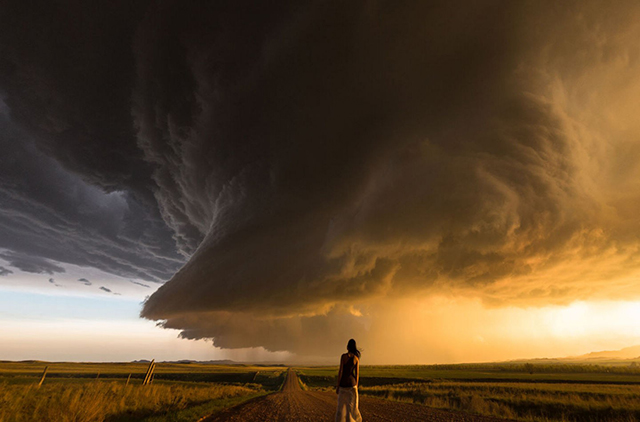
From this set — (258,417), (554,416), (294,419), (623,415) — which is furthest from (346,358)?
(623,415)

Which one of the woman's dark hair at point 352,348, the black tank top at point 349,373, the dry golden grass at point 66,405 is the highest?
the woman's dark hair at point 352,348

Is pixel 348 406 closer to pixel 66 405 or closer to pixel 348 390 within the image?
pixel 348 390

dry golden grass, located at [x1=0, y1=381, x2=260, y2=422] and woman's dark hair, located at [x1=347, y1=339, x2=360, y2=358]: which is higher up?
woman's dark hair, located at [x1=347, y1=339, x2=360, y2=358]

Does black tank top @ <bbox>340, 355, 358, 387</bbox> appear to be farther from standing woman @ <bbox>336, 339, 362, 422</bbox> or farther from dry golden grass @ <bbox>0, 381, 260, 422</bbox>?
dry golden grass @ <bbox>0, 381, 260, 422</bbox>

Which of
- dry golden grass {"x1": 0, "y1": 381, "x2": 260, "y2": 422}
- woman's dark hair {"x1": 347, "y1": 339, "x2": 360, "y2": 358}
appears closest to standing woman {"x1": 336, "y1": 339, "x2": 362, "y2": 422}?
woman's dark hair {"x1": 347, "y1": 339, "x2": 360, "y2": 358}

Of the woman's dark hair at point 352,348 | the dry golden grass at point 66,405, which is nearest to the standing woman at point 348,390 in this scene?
the woman's dark hair at point 352,348

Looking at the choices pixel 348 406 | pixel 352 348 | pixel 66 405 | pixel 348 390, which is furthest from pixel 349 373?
pixel 66 405

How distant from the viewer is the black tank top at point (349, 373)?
867cm

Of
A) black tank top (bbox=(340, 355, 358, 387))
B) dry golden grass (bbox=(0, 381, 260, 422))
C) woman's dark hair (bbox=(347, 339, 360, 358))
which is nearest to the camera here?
black tank top (bbox=(340, 355, 358, 387))

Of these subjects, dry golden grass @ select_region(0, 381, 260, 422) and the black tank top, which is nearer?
the black tank top

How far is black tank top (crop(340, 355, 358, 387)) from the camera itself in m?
8.67

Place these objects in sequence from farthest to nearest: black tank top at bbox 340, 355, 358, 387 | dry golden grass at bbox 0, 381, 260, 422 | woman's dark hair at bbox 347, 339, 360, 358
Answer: dry golden grass at bbox 0, 381, 260, 422, woman's dark hair at bbox 347, 339, 360, 358, black tank top at bbox 340, 355, 358, 387

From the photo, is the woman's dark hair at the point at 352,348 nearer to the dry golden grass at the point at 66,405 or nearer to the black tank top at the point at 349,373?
the black tank top at the point at 349,373

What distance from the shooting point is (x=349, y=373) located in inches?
343
